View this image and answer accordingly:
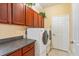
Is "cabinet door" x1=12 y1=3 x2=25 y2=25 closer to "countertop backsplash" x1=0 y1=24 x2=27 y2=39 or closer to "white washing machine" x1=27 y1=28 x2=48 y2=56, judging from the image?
"countertop backsplash" x1=0 y1=24 x2=27 y2=39

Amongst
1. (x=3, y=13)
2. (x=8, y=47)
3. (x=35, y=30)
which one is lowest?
(x=8, y=47)

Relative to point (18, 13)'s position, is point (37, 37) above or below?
below

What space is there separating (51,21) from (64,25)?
73cm

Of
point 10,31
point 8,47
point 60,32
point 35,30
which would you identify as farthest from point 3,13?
point 60,32

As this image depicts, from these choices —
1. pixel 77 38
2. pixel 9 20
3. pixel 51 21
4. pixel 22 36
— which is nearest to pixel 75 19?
pixel 77 38

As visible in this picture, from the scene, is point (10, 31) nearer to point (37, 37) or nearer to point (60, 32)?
point (37, 37)

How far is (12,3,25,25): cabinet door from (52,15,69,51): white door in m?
2.95

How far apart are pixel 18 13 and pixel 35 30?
1114 millimetres

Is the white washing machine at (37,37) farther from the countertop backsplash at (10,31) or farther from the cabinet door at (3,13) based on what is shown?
the cabinet door at (3,13)

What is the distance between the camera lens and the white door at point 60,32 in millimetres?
5477

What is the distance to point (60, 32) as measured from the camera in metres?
5.67

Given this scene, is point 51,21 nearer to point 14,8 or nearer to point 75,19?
point 14,8

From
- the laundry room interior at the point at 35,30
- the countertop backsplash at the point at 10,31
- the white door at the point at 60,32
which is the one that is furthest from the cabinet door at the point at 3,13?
the white door at the point at 60,32

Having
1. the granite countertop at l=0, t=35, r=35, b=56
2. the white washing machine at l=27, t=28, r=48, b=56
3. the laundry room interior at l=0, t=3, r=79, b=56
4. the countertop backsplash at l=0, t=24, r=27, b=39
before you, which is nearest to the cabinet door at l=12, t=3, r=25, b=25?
the laundry room interior at l=0, t=3, r=79, b=56
